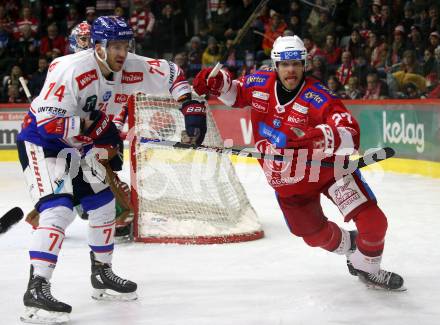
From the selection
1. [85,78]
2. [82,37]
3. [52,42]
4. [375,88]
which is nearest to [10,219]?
[85,78]

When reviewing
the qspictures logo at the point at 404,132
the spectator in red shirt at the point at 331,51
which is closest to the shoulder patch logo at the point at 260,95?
the qspictures logo at the point at 404,132

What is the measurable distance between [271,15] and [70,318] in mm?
7168

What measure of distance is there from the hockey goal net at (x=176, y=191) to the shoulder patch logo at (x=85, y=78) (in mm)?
1480

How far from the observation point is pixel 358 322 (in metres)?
3.22

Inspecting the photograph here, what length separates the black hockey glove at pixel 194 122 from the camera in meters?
3.69

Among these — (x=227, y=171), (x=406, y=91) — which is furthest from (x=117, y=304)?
(x=406, y=91)

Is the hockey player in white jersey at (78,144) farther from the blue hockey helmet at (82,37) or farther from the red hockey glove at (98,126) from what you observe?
the blue hockey helmet at (82,37)

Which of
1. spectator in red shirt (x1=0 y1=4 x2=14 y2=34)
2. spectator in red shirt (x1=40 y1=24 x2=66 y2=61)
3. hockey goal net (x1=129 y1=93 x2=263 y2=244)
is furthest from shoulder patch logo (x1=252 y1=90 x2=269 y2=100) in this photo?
spectator in red shirt (x1=0 y1=4 x2=14 y2=34)

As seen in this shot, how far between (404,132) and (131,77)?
193 inches

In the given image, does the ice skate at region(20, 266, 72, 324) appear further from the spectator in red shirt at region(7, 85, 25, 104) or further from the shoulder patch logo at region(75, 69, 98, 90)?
the spectator in red shirt at region(7, 85, 25, 104)

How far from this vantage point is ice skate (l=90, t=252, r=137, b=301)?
362 cm

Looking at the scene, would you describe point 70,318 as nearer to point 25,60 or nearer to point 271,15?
point 271,15

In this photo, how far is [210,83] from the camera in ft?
12.5

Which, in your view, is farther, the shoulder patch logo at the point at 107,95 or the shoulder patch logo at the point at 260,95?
the shoulder patch logo at the point at 260,95
